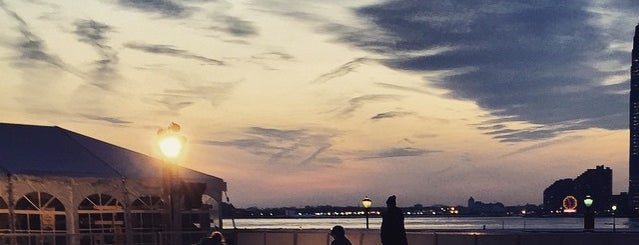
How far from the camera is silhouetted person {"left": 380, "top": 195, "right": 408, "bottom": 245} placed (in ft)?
45.1

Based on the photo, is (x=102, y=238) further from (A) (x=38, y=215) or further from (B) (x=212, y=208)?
(B) (x=212, y=208)

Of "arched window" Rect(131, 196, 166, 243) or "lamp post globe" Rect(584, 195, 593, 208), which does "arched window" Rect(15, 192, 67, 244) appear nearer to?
"arched window" Rect(131, 196, 166, 243)

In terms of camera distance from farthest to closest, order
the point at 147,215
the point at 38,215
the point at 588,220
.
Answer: the point at 588,220, the point at 147,215, the point at 38,215

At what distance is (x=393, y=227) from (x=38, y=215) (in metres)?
12.6

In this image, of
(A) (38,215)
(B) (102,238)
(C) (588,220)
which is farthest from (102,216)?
(C) (588,220)

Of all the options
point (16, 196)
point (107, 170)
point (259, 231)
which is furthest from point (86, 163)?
point (259, 231)

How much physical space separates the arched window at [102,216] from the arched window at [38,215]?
637 millimetres

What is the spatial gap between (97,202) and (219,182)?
3.92 m

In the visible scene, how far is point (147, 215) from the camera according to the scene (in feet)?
78.9

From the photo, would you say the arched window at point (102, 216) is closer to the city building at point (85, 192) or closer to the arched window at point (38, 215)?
the city building at point (85, 192)

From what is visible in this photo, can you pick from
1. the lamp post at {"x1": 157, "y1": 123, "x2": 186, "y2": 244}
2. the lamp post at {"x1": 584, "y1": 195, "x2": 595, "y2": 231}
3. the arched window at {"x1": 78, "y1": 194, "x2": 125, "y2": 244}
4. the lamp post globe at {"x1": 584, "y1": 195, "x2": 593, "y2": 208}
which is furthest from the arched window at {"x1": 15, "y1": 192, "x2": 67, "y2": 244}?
the lamp post globe at {"x1": 584, "y1": 195, "x2": 593, "y2": 208}

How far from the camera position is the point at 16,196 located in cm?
2134

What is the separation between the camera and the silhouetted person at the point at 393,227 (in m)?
13.8

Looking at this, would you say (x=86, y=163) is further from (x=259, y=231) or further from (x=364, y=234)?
(x=364, y=234)
